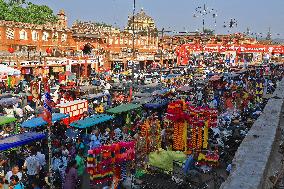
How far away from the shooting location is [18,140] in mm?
12320

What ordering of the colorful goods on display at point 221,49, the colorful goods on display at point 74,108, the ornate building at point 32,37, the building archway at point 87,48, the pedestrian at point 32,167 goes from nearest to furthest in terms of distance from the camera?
the pedestrian at point 32,167 → the colorful goods on display at point 74,108 → the ornate building at point 32,37 → the colorful goods on display at point 221,49 → the building archway at point 87,48

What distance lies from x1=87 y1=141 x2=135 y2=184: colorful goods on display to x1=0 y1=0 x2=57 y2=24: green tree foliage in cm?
5025

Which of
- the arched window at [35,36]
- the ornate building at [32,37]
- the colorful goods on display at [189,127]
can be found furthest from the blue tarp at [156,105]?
the arched window at [35,36]

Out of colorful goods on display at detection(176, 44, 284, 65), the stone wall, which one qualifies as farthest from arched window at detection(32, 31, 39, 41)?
the stone wall

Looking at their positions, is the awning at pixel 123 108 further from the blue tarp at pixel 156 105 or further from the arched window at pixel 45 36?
the arched window at pixel 45 36

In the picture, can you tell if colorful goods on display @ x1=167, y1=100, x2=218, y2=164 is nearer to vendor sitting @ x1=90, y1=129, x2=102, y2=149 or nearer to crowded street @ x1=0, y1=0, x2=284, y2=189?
crowded street @ x1=0, y1=0, x2=284, y2=189

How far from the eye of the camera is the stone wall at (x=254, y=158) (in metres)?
8.70

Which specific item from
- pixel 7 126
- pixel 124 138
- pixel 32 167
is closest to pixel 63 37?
pixel 7 126

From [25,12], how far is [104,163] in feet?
185

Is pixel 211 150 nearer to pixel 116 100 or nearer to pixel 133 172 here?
pixel 133 172

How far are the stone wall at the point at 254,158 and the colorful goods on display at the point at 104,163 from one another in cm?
339

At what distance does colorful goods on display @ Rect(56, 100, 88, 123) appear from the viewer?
1743 cm

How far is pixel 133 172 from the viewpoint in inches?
452

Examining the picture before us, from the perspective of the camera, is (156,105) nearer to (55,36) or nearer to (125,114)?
(125,114)
